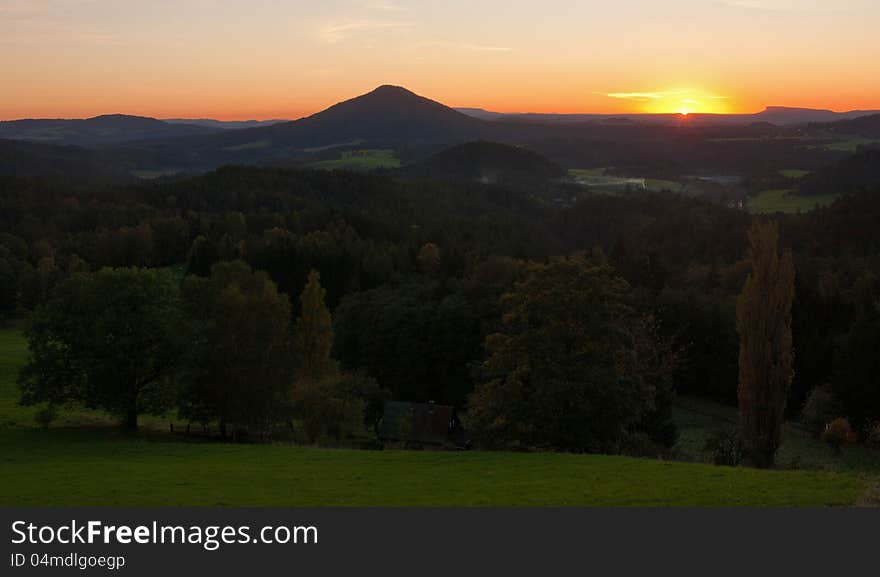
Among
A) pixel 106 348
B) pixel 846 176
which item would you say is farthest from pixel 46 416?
pixel 846 176

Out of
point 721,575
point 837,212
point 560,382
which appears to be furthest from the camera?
point 837,212

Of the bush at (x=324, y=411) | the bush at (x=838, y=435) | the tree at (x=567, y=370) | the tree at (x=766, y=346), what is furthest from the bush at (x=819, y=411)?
the bush at (x=324, y=411)

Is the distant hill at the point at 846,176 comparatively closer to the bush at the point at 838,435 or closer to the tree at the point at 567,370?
the bush at the point at 838,435

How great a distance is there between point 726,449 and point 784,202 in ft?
527

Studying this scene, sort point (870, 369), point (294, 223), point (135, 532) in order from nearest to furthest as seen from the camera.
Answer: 1. point (135, 532)
2. point (870, 369)
3. point (294, 223)

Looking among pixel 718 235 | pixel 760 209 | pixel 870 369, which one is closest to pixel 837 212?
pixel 718 235

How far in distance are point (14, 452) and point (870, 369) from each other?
53.2 m

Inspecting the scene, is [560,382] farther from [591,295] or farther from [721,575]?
[721,575]

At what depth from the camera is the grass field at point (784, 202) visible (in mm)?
160650

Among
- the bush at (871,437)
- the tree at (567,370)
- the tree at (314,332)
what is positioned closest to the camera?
the tree at (567,370)

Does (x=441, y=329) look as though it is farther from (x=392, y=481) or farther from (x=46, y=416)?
(x=392, y=481)

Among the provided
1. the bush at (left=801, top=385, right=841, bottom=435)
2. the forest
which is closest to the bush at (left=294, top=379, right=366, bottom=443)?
the forest

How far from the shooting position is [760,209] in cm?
16212

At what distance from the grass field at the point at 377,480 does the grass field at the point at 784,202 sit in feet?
471
